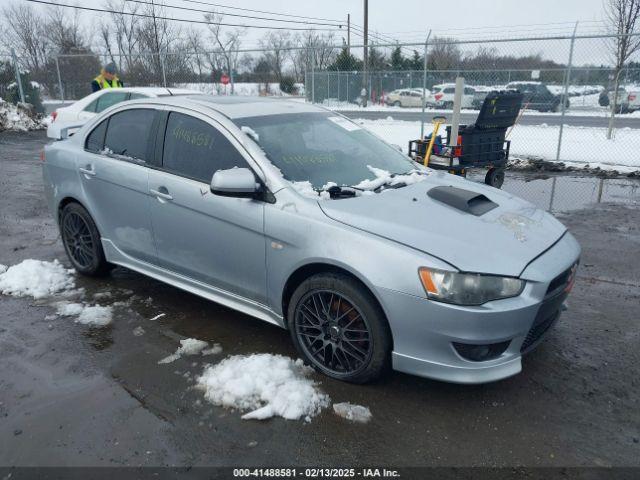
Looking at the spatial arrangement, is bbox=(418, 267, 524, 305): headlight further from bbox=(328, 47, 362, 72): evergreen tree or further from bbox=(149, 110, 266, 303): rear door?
bbox=(328, 47, 362, 72): evergreen tree

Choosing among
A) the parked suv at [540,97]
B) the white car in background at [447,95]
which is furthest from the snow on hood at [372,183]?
the white car in background at [447,95]

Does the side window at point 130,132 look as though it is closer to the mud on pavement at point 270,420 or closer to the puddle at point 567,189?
the mud on pavement at point 270,420

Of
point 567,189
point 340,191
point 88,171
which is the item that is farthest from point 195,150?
point 567,189

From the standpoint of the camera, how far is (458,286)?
2.62 metres

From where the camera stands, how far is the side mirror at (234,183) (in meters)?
3.12

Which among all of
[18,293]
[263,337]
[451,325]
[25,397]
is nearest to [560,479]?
[451,325]

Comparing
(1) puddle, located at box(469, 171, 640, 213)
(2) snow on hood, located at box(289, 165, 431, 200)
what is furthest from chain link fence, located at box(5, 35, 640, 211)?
(2) snow on hood, located at box(289, 165, 431, 200)

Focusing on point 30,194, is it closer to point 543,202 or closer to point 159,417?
point 159,417

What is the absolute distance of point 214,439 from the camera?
2.65 meters

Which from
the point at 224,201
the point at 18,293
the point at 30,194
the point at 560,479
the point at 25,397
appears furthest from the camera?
the point at 30,194

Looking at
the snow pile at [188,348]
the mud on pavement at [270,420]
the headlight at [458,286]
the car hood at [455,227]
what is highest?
the car hood at [455,227]

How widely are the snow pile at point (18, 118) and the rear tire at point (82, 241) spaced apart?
Answer: 50.2 feet

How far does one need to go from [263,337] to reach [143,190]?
58.4 inches

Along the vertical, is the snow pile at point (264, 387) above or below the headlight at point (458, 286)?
below
